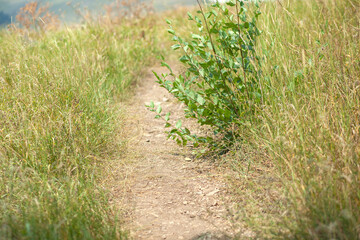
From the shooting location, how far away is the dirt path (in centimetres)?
209

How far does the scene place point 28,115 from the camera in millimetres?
2764

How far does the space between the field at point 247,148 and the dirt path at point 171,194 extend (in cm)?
13

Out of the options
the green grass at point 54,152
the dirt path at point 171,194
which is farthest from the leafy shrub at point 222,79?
the green grass at point 54,152

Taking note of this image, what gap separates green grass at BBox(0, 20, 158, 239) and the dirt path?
0.76 ft

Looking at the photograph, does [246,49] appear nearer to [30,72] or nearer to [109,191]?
[109,191]

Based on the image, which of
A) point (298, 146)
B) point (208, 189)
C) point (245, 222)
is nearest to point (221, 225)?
point (245, 222)

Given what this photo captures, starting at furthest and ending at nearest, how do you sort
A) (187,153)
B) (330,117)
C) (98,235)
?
(187,153) < (330,117) < (98,235)

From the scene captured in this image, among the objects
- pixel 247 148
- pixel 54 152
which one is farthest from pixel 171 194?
pixel 54 152

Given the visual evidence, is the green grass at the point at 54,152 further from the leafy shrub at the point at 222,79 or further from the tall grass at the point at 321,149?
the tall grass at the point at 321,149

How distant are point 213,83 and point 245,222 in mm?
1221

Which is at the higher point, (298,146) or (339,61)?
(339,61)

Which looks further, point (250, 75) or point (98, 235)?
point (250, 75)

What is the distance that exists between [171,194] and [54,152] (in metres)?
0.98

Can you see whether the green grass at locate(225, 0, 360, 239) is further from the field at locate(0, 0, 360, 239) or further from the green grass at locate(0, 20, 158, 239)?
the green grass at locate(0, 20, 158, 239)
